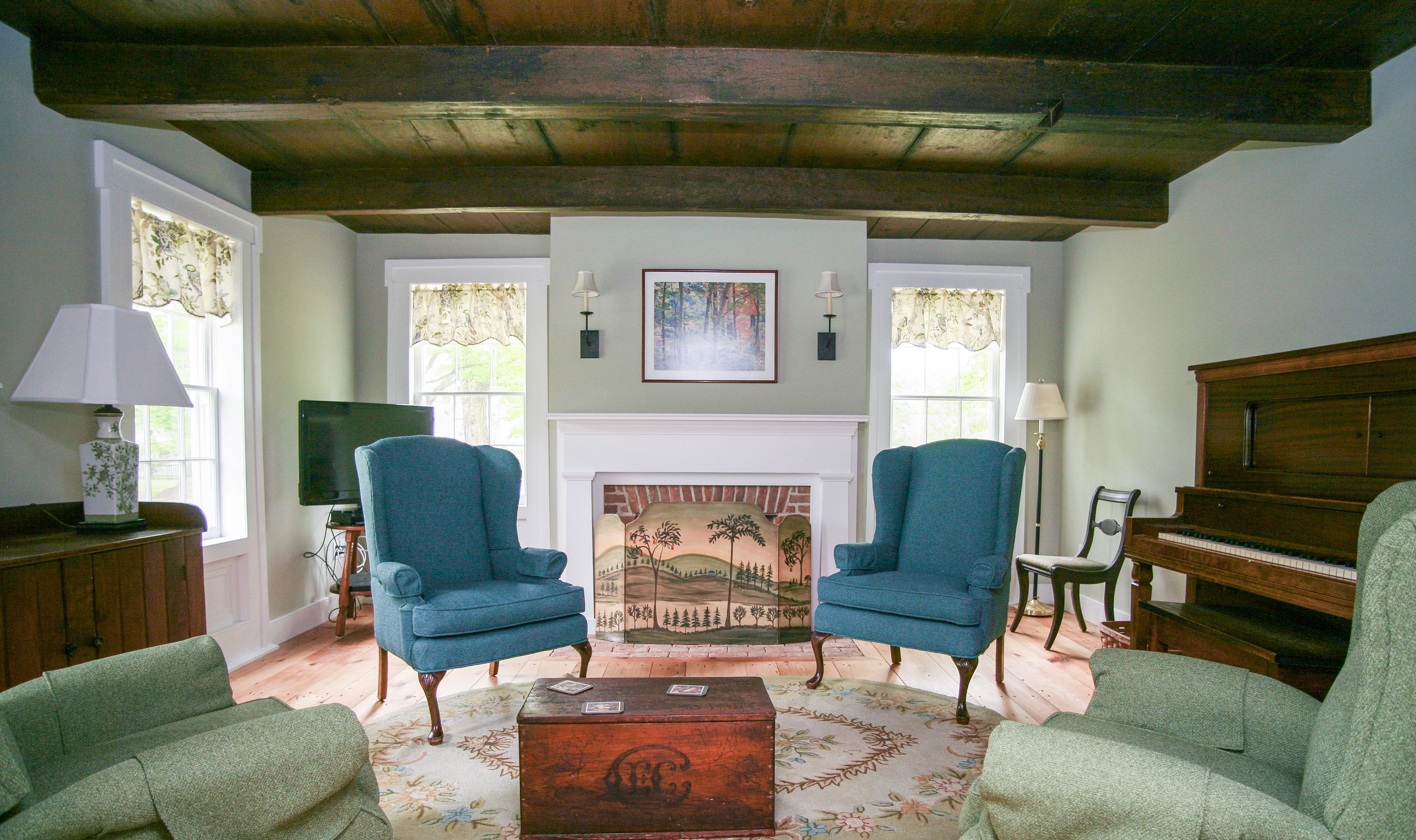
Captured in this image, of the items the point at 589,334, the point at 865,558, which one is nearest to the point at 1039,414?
the point at 865,558

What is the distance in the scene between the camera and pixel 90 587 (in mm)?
2035

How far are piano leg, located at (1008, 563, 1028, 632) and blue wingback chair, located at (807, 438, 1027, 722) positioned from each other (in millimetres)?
924

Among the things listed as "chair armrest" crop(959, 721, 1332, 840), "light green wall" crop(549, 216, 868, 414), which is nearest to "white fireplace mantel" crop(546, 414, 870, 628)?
"light green wall" crop(549, 216, 868, 414)

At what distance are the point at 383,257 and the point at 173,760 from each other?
12.9ft

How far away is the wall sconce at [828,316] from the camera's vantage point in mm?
3953

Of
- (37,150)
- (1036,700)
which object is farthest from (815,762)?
(37,150)

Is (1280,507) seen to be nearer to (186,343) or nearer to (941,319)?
(941,319)

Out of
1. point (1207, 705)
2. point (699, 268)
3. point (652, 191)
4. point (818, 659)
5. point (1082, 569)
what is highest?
point (652, 191)

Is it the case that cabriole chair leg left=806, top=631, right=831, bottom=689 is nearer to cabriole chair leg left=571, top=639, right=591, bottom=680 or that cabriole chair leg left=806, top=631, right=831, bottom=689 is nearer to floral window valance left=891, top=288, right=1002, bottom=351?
cabriole chair leg left=571, top=639, right=591, bottom=680

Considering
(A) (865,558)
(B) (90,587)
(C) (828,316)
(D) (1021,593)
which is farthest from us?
(C) (828,316)

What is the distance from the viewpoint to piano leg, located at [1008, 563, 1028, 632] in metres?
3.91

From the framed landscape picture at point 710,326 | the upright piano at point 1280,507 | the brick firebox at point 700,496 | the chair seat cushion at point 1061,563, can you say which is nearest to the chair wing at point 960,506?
the upright piano at point 1280,507

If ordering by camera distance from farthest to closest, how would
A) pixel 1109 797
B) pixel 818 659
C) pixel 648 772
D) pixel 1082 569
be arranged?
pixel 1082 569
pixel 818 659
pixel 648 772
pixel 1109 797

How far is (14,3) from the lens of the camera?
2.21 m
